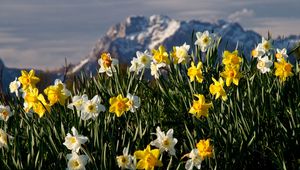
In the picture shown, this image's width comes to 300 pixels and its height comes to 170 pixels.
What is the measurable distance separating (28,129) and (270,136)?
196 centimetres

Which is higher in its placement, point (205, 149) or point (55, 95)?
point (55, 95)

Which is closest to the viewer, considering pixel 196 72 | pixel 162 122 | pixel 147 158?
pixel 147 158

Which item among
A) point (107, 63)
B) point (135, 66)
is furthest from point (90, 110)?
point (135, 66)

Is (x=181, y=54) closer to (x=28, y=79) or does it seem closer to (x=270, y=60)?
(x=270, y=60)

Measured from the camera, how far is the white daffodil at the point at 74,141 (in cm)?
399

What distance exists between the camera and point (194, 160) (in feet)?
13.1

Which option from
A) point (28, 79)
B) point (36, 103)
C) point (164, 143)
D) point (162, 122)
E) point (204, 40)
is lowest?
point (162, 122)

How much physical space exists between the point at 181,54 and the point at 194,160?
2.19m

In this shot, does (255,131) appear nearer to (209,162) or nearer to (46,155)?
(209,162)

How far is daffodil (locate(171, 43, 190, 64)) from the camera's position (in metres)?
6.00

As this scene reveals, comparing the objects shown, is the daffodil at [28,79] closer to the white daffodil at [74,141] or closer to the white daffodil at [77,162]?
the white daffodil at [74,141]

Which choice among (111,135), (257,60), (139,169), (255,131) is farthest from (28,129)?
(257,60)

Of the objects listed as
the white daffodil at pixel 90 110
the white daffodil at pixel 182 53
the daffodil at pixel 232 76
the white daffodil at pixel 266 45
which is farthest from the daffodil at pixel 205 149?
the white daffodil at pixel 266 45

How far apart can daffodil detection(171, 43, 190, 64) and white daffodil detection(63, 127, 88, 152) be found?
221 cm
